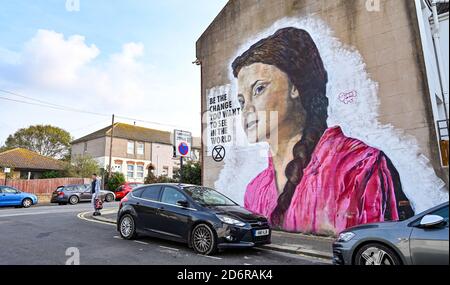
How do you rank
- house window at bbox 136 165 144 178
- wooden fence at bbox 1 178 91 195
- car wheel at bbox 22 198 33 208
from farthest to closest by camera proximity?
house window at bbox 136 165 144 178, wooden fence at bbox 1 178 91 195, car wheel at bbox 22 198 33 208

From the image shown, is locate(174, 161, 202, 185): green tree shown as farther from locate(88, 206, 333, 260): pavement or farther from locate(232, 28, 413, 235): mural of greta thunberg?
locate(88, 206, 333, 260): pavement

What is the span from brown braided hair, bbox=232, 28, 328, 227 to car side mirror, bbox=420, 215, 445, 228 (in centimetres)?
570

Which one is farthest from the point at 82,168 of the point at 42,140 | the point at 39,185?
the point at 42,140

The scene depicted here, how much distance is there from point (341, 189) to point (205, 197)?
3962mm

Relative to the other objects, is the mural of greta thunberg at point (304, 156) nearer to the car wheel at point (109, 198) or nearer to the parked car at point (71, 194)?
the parked car at point (71, 194)

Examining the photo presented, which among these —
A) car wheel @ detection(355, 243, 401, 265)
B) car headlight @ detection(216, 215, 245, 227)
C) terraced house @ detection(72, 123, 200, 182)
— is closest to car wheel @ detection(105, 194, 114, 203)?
terraced house @ detection(72, 123, 200, 182)

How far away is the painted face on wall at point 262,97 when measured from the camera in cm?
1128

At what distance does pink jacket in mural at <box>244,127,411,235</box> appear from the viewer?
8.90m

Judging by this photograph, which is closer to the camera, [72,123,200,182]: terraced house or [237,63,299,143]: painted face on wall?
[237,63,299,143]: painted face on wall

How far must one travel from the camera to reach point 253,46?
12.4 metres

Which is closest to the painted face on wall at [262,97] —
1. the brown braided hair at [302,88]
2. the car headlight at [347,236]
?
the brown braided hair at [302,88]

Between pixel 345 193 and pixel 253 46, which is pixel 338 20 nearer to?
pixel 253 46

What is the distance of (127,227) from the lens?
8852mm
